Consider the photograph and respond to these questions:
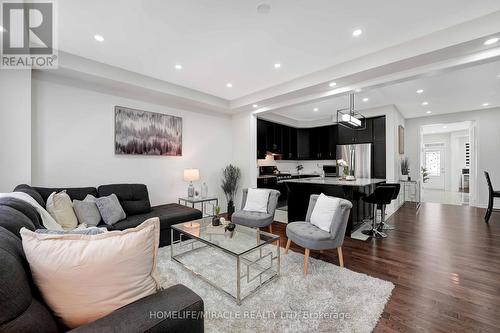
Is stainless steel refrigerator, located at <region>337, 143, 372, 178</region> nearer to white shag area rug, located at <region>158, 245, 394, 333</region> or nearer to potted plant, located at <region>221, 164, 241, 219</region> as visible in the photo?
potted plant, located at <region>221, 164, 241, 219</region>

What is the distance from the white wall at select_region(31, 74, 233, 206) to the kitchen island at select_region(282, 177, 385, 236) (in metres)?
2.44

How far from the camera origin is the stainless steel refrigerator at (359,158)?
624 centimetres

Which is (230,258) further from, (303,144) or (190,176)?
(303,144)

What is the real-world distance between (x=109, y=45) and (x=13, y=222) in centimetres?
257

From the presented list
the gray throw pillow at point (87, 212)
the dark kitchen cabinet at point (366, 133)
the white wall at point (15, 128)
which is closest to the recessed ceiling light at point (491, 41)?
the dark kitchen cabinet at point (366, 133)

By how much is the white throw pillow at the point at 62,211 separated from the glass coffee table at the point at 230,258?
1.25 meters

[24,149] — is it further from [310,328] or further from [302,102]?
[302,102]

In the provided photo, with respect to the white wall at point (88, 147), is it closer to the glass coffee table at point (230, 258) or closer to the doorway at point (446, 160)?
the glass coffee table at point (230, 258)

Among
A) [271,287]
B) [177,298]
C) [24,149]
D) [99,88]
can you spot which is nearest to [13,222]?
[177,298]

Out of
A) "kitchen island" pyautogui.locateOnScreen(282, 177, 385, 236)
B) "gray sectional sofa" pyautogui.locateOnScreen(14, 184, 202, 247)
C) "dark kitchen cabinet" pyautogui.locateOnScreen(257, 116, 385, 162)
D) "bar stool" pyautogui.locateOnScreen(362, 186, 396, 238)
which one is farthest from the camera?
"dark kitchen cabinet" pyautogui.locateOnScreen(257, 116, 385, 162)

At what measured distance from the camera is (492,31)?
2350mm

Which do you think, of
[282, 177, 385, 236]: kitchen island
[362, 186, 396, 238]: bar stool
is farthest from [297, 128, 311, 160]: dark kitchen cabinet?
[362, 186, 396, 238]: bar stool

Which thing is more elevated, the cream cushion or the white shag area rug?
the cream cushion

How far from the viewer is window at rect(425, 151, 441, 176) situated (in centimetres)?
980
